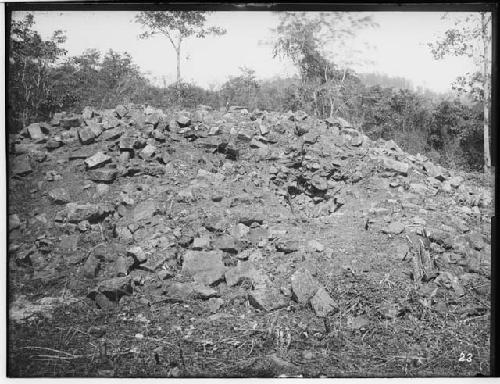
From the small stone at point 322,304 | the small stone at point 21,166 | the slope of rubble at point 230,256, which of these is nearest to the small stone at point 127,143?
the slope of rubble at point 230,256

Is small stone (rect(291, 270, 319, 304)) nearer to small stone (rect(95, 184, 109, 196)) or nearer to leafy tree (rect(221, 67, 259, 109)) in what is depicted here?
leafy tree (rect(221, 67, 259, 109))

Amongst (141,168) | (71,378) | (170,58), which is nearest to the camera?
(71,378)

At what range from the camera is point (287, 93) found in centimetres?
372

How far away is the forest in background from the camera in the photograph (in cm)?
336

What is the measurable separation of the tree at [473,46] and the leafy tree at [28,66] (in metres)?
3.72

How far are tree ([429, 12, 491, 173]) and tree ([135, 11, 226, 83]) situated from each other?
2.18m

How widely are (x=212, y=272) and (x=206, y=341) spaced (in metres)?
0.61

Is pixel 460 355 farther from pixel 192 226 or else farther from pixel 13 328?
pixel 13 328

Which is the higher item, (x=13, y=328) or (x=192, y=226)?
(x=192, y=226)

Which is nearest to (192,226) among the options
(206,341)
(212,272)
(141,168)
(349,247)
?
(212,272)

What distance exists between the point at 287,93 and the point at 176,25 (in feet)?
4.24

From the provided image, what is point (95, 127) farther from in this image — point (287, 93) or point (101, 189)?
point (287, 93)

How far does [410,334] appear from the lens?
10.6 feet

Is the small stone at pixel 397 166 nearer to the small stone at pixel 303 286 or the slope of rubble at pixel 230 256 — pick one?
the slope of rubble at pixel 230 256
